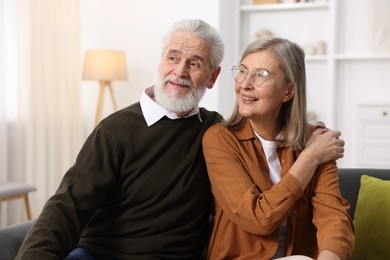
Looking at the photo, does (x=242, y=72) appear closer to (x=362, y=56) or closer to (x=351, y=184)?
(x=351, y=184)

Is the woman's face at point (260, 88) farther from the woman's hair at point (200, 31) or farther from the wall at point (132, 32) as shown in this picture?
the wall at point (132, 32)

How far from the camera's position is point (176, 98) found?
2.14 m

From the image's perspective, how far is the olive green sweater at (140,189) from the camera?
1.98 metres

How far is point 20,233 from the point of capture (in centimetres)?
203

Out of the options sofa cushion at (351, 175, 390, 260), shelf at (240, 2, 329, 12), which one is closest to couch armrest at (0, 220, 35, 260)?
sofa cushion at (351, 175, 390, 260)

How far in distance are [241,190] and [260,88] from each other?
0.35 m

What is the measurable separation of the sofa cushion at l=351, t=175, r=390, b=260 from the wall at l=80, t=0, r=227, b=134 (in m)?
3.23

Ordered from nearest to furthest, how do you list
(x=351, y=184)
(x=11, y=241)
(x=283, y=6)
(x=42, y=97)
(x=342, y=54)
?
(x=11, y=241) < (x=351, y=184) < (x=42, y=97) < (x=342, y=54) < (x=283, y=6)

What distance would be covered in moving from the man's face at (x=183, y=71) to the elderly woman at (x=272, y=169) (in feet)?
0.45

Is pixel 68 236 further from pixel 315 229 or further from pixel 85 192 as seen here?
pixel 315 229

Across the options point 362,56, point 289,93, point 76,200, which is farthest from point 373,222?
point 362,56

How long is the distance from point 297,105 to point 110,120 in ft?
2.10

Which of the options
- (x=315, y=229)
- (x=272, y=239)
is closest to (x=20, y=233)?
(x=272, y=239)

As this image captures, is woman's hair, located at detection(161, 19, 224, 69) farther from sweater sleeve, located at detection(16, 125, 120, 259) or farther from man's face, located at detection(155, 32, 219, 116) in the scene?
sweater sleeve, located at detection(16, 125, 120, 259)
